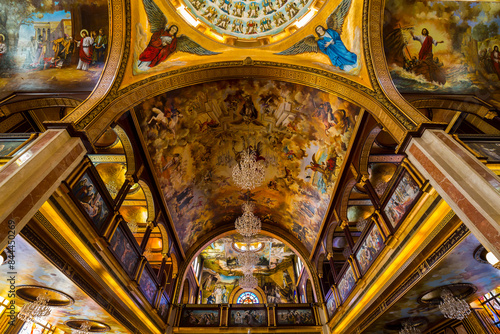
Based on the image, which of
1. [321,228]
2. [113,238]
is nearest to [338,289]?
[321,228]

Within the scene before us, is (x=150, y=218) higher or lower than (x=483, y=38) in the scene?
lower

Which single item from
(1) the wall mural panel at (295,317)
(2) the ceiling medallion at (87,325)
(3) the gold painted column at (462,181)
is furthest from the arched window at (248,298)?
(3) the gold painted column at (462,181)

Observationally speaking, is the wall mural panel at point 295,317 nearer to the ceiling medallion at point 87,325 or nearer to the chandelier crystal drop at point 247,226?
the chandelier crystal drop at point 247,226

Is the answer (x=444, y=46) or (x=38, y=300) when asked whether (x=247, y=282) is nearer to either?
(x=38, y=300)

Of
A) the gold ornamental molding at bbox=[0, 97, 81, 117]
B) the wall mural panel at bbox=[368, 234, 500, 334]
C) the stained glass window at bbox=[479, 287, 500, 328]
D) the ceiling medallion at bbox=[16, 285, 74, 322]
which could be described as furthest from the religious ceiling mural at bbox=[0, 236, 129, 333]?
the stained glass window at bbox=[479, 287, 500, 328]

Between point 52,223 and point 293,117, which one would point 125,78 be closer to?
point 52,223

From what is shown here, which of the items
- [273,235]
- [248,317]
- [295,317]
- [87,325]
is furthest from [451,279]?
[87,325]

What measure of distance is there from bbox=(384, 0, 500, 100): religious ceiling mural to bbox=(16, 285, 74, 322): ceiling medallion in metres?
11.8

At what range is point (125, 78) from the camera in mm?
8359

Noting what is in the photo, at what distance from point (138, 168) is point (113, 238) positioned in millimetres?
2479

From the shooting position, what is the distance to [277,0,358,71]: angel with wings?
873 centimetres

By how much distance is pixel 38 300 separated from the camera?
722 cm

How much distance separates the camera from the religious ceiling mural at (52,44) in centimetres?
782

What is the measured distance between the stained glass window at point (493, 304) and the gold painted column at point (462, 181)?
654 cm
